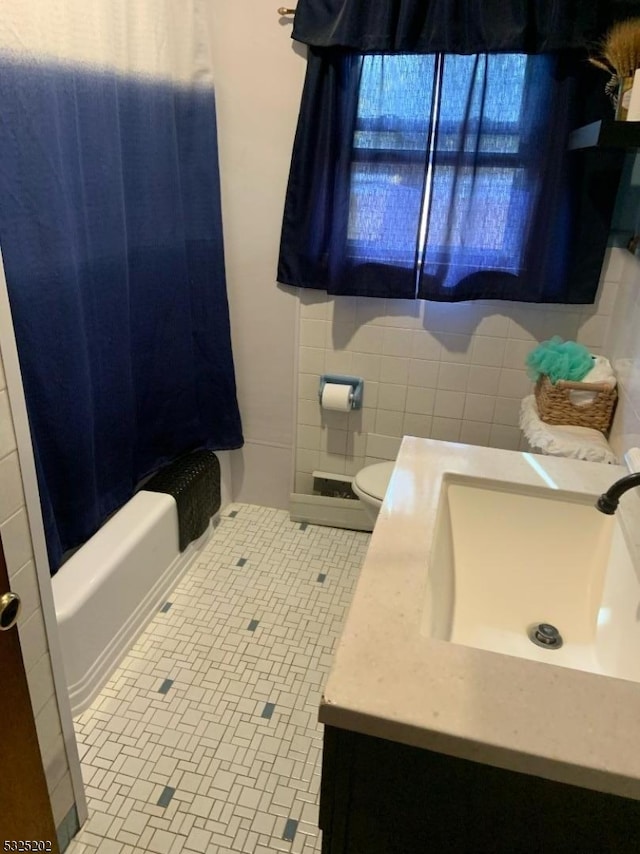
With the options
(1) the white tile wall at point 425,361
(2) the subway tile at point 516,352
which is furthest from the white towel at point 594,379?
(2) the subway tile at point 516,352

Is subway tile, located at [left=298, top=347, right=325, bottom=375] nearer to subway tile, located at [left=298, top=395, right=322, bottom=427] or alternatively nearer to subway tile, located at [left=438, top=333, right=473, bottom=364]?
subway tile, located at [left=298, top=395, right=322, bottom=427]

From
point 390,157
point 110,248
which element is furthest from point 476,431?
point 110,248

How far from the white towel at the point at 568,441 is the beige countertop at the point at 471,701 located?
3.03 feet

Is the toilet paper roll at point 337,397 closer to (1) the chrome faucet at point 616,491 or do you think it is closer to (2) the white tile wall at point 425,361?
(2) the white tile wall at point 425,361

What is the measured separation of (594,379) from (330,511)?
1.29 m

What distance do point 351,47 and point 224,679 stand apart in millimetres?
2113

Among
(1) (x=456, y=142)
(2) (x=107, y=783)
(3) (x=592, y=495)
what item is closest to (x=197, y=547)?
(2) (x=107, y=783)

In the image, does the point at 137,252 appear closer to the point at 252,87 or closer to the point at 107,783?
the point at 252,87

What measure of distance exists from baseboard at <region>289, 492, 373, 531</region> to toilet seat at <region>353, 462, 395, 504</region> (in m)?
0.31

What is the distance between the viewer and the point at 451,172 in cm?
212

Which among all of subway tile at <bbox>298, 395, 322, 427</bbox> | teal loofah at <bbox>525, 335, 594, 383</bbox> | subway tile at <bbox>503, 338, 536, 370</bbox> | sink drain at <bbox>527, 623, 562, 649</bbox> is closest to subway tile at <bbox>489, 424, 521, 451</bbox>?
subway tile at <bbox>503, 338, 536, 370</bbox>

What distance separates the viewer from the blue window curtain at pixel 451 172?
6.49 feet

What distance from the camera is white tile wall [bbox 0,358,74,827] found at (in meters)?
1.06

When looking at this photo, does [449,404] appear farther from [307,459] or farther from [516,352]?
[307,459]
